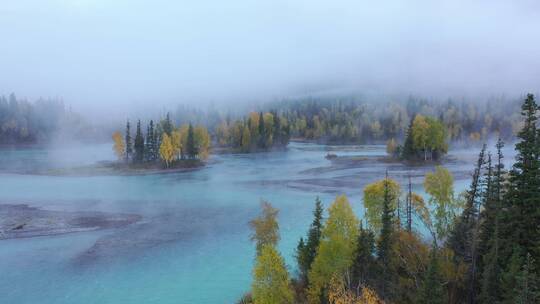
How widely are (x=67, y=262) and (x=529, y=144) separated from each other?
121 feet

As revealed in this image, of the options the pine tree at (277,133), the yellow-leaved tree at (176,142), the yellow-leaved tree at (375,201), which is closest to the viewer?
the yellow-leaved tree at (375,201)

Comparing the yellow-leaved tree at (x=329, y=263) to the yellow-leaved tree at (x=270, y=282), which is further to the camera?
the yellow-leaved tree at (x=329, y=263)

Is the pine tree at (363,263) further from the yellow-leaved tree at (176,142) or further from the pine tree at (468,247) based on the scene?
the yellow-leaved tree at (176,142)

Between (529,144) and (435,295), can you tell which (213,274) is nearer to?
(435,295)

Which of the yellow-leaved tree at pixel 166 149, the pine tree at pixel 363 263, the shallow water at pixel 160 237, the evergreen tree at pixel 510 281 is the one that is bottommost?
the shallow water at pixel 160 237

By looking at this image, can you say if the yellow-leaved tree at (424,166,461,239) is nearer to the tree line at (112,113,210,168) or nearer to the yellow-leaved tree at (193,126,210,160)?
the tree line at (112,113,210,168)

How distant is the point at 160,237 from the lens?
46062 mm

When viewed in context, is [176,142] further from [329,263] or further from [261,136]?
[329,263]

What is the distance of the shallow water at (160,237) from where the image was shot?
33.2 m

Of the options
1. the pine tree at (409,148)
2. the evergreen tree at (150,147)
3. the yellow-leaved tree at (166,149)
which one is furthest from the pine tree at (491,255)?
the evergreen tree at (150,147)

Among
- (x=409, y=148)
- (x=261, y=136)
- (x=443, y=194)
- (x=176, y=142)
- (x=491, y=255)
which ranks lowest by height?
(x=491, y=255)

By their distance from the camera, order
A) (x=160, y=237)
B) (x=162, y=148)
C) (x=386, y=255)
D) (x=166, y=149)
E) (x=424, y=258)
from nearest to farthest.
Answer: (x=424, y=258)
(x=386, y=255)
(x=160, y=237)
(x=166, y=149)
(x=162, y=148)

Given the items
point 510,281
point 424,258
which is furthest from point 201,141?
point 510,281

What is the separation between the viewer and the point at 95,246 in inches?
1710
